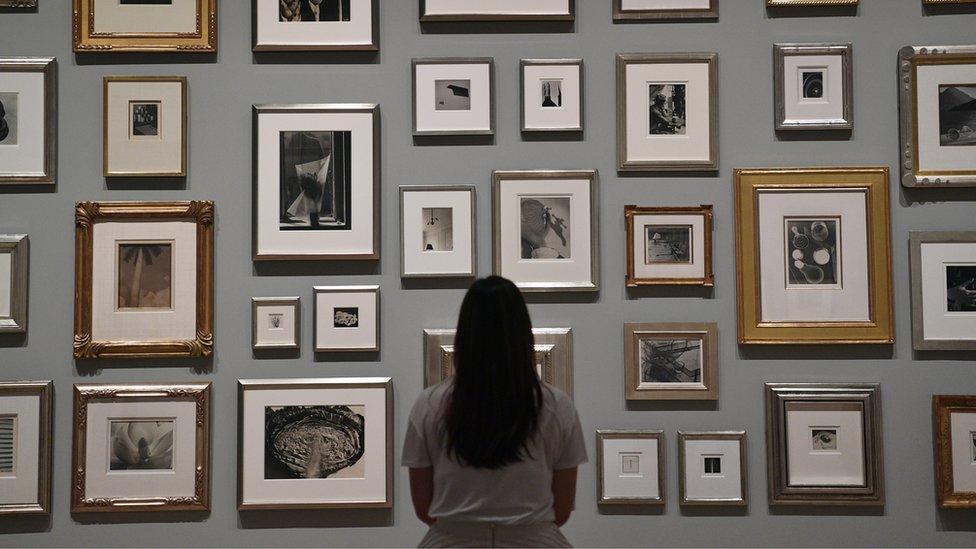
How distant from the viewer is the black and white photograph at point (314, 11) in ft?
10.2

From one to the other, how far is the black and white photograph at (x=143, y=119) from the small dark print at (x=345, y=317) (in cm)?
99

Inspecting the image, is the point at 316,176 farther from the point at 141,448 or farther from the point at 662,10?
the point at 662,10

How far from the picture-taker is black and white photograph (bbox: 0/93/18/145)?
310cm

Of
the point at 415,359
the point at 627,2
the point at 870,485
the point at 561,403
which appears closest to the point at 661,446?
the point at 870,485

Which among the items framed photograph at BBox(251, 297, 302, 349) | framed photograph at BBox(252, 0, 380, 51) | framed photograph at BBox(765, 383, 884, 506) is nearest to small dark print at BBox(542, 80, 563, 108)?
framed photograph at BBox(252, 0, 380, 51)

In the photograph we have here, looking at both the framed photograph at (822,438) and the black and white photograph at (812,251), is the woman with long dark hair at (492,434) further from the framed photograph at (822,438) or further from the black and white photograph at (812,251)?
the black and white photograph at (812,251)

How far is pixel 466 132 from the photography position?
308cm

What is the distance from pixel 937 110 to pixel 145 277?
3.13m

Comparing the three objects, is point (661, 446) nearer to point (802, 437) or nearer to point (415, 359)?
point (802, 437)

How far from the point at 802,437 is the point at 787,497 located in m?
0.23

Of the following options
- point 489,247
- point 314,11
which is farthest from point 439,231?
point 314,11

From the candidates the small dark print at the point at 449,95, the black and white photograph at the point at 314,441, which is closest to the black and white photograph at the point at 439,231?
the small dark print at the point at 449,95

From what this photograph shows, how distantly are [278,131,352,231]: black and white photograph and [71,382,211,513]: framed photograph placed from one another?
2.59 feet

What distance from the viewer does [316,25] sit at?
3109 millimetres
